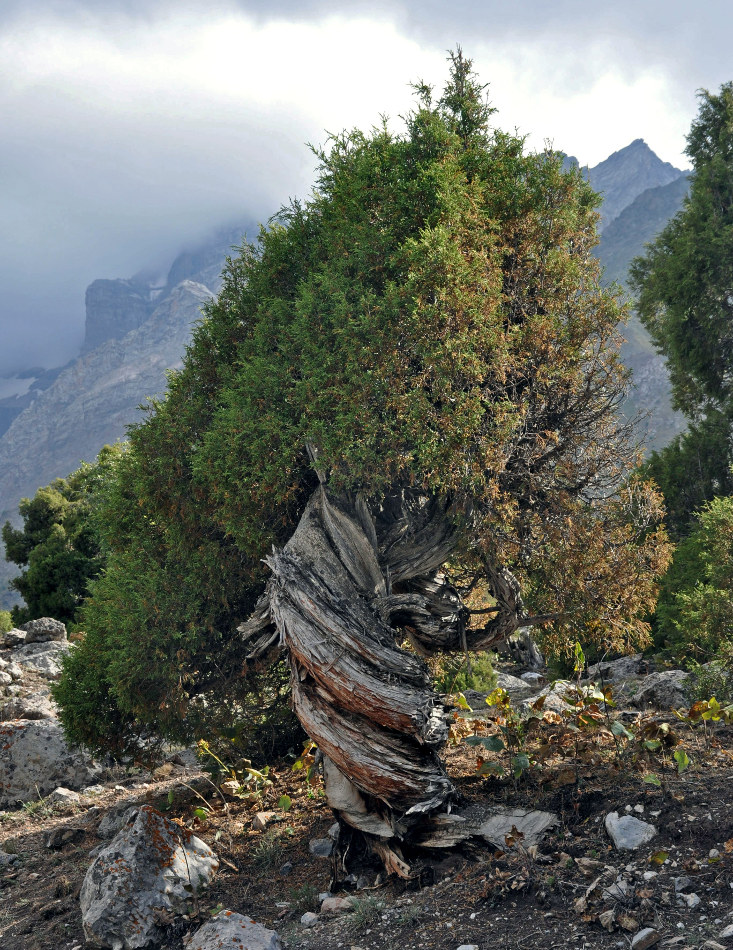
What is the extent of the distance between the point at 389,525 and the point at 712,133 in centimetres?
1764

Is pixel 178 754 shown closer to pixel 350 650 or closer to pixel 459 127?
pixel 350 650

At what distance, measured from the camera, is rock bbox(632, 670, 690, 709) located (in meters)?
10.2

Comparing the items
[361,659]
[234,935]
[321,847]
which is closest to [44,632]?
[321,847]

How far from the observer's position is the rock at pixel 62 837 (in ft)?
30.7

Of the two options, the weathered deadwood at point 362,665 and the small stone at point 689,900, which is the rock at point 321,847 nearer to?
the weathered deadwood at point 362,665

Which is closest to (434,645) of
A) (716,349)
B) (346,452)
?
(346,452)

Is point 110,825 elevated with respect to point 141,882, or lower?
lower

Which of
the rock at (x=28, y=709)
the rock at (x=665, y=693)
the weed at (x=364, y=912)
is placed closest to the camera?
the weed at (x=364, y=912)

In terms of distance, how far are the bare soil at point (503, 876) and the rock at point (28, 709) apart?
18.0ft

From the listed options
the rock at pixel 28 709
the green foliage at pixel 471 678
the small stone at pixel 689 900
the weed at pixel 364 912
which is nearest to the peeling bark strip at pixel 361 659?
the weed at pixel 364 912

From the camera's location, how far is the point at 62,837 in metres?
9.37

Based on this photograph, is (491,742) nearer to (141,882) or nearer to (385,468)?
(385,468)

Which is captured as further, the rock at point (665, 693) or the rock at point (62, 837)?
the rock at point (665, 693)

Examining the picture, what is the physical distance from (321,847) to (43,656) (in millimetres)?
14998
